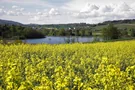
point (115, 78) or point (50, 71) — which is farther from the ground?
point (115, 78)

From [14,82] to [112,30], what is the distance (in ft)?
252

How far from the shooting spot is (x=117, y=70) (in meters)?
5.65

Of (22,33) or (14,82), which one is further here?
(22,33)

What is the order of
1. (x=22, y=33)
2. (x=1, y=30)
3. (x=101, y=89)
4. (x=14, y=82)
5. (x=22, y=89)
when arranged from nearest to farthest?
1. (x=22, y=89)
2. (x=14, y=82)
3. (x=101, y=89)
4. (x=1, y=30)
5. (x=22, y=33)

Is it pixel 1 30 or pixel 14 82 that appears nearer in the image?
pixel 14 82

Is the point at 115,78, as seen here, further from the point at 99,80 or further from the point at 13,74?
the point at 13,74

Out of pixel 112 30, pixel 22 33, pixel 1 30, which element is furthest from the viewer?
pixel 22 33

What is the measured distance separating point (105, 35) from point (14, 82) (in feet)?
255

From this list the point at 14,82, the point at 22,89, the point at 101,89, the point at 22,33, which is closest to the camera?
the point at 22,89

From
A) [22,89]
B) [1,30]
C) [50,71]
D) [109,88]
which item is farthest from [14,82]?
[1,30]

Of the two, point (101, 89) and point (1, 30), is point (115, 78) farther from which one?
point (1, 30)

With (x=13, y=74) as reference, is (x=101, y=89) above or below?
below

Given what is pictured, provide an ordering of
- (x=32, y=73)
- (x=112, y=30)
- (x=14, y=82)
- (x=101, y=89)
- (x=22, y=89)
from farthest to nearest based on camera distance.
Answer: (x=112, y=30) → (x=32, y=73) → (x=101, y=89) → (x=14, y=82) → (x=22, y=89)

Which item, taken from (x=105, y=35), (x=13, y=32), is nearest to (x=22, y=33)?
(x=13, y=32)
